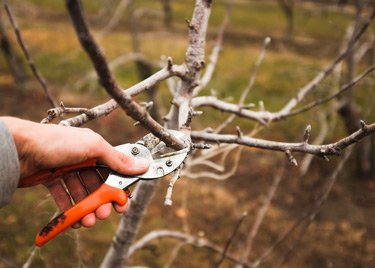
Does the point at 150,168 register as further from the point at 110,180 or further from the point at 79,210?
the point at 79,210

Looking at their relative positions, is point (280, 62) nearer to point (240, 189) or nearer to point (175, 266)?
point (240, 189)

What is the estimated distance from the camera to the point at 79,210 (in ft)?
4.91

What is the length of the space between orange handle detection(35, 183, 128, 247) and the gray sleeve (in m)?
0.27

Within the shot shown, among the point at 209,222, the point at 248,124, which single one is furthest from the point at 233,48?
the point at 209,222

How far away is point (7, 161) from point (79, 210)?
408 millimetres

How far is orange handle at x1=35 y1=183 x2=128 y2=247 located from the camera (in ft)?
4.78

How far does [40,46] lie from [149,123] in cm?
1166

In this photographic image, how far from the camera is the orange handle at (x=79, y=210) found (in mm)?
1458

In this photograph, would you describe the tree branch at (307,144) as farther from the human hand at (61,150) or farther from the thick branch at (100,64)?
the thick branch at (100,64)

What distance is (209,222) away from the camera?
4504 millimetres

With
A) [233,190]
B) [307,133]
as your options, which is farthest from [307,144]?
[233,190]

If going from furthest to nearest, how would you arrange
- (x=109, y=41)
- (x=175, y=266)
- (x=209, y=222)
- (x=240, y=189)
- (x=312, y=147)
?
(x=109, y=41) → (x=240, y=189) → (x=209, y=222) → (x=175, y=266) → (x=312, y=147)

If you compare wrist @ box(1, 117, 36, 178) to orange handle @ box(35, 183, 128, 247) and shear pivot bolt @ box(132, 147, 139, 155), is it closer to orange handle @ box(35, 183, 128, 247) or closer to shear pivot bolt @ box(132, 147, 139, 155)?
orange handle @ box(35, 183, 128, 247)

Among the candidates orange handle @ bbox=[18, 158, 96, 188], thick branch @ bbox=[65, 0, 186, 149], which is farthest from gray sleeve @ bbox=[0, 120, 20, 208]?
thick branch @ bbox=[65, 0, 186, 149]
